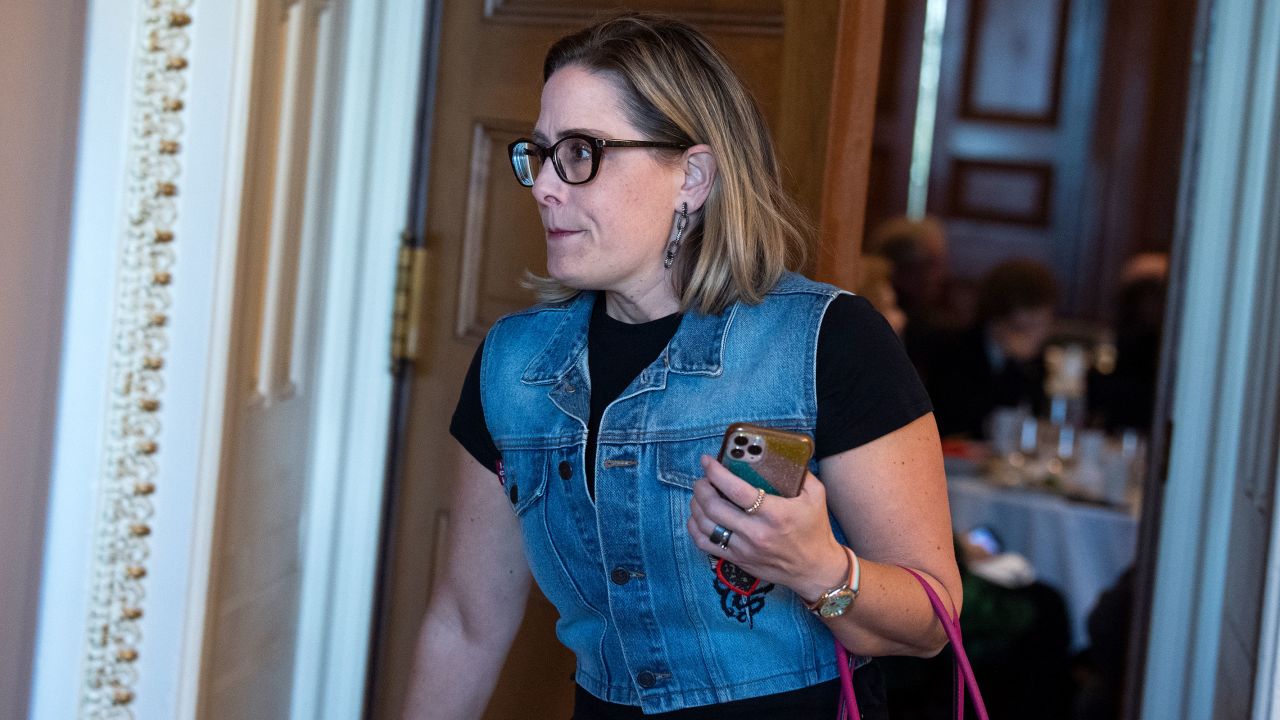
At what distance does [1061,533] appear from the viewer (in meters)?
4.01

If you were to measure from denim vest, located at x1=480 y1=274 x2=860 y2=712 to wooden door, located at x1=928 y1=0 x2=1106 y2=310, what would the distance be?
590cm

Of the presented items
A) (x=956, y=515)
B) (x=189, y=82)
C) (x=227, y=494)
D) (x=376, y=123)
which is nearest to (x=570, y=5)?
(x=376, y=123)

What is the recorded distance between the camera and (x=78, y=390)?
1.75 metres

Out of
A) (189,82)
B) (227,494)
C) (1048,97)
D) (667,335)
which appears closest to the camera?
(667,335)

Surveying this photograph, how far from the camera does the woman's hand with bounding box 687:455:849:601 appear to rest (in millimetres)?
1124

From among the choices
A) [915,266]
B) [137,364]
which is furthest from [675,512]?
[915,266]

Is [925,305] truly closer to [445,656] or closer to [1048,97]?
[1048,97]

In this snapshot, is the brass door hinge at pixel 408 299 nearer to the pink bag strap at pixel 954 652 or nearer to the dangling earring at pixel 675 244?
the dangling earring at pixel 675 244

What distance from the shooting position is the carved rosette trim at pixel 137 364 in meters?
1.73

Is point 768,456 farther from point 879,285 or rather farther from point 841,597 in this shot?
point 879,285

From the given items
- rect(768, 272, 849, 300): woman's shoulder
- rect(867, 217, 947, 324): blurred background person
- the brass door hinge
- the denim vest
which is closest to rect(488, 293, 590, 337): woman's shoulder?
the denim vest

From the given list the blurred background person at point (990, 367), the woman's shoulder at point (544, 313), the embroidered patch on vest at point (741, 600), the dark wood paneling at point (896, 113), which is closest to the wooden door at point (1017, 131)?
the dark wood paneling at point (896, 113)

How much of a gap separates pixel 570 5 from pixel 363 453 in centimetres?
88

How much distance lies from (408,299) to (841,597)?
1284 millimetres
